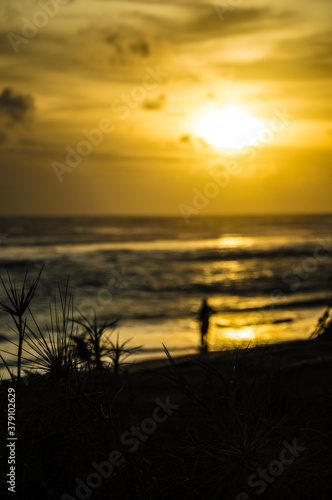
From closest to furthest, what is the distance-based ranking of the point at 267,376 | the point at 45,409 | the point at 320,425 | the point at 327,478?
the point at 327,478
the point at 45,409
the point at 320,425
the point at 267,376

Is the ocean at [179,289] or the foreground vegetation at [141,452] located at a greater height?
the ocean at [179,289]

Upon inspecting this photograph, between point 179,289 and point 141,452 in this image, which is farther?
point 179,289

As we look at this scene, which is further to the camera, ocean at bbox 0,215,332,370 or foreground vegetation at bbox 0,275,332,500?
ocean at bbox 0,215,332,370

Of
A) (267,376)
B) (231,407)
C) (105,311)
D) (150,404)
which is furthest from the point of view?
(105,311)

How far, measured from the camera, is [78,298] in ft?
74.3

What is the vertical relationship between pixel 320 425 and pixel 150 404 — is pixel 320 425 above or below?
below

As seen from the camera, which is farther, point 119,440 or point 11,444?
point 119,440

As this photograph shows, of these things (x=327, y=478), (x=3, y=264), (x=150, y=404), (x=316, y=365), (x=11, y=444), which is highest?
(x=3, y=264)

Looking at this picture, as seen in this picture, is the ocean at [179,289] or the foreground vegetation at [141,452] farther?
the ocean at [179,289]

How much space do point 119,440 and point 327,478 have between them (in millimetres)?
1191

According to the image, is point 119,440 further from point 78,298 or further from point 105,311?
point 78,298

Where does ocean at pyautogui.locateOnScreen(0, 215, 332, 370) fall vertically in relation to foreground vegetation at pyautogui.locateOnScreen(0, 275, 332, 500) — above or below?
above

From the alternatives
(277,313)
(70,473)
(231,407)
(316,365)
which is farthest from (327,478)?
(277,313)

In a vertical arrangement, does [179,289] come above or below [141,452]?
above
